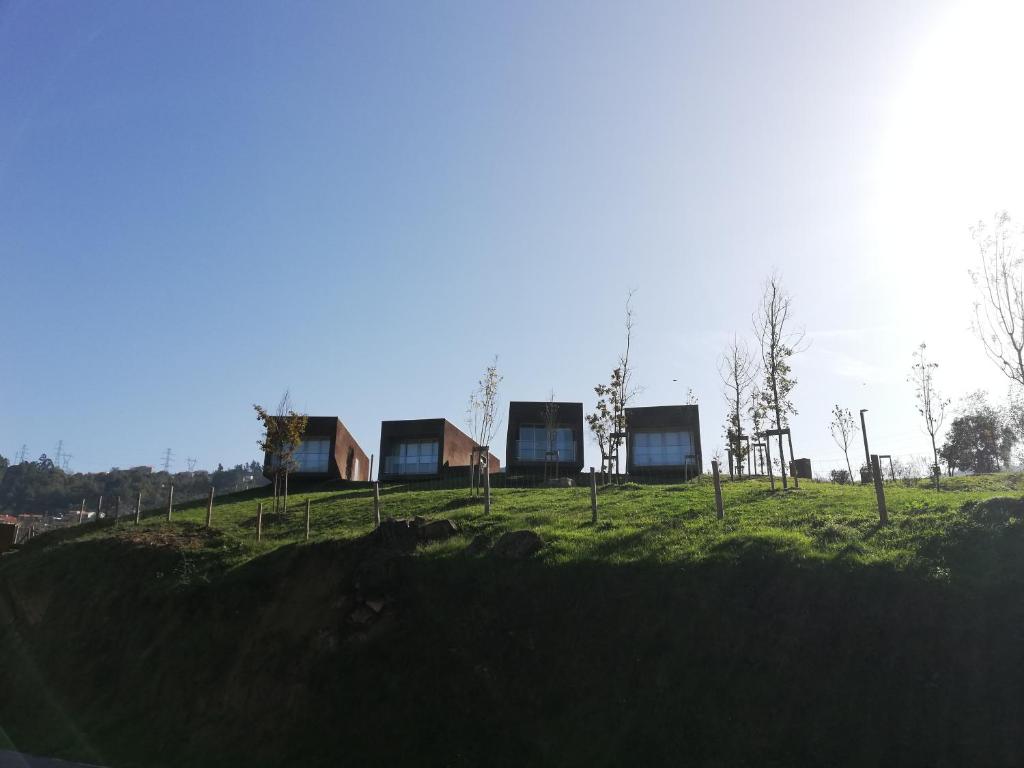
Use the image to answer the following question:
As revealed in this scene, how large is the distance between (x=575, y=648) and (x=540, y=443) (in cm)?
3716

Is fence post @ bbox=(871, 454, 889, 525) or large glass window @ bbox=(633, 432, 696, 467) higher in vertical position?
large glass window @ bbox=(633, 432, 696, 467)

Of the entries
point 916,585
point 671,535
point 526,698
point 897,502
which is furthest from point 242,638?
point 897,502

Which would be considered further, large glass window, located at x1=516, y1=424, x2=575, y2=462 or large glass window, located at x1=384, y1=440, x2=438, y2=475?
large glass window, located at x1=384, y1=440, x2=438, y2=475

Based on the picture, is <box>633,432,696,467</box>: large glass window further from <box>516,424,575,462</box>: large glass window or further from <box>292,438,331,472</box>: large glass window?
<box>292,438,331,472</box>: large glass window

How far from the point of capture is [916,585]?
38.6 feet

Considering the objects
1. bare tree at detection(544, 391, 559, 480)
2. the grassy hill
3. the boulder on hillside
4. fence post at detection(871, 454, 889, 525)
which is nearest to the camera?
the grassy hill

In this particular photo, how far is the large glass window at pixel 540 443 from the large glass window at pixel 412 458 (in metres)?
6.94

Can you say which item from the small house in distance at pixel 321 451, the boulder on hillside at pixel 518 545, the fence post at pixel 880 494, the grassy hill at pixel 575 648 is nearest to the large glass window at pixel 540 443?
the small house in distance at pixel 321 451

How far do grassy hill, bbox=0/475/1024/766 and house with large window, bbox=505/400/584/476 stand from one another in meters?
27.4

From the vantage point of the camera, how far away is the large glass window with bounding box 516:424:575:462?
4919cm

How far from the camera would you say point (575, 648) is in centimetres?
1248

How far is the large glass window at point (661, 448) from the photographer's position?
47.2 metres

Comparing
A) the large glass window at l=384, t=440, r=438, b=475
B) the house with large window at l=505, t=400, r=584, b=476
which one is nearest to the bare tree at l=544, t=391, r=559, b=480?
the house with large window at l=505, t=400, r=584, b=476

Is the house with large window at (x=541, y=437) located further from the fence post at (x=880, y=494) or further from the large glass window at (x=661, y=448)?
the fence post at (x=880, y=494)
